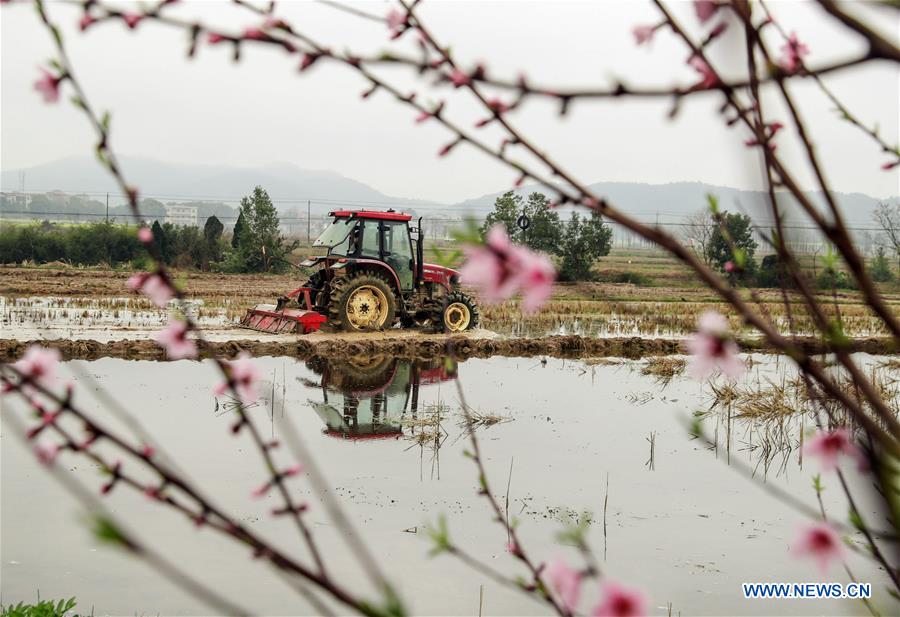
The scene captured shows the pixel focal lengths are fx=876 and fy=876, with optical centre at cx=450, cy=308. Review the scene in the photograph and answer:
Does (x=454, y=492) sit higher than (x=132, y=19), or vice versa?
(x=132, y=19)

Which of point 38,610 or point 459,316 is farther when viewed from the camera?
point 459,316

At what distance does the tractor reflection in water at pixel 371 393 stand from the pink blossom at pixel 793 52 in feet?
19.8

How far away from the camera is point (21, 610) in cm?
326

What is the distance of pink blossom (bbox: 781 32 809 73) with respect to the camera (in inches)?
40.1

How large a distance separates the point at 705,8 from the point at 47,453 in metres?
0.82

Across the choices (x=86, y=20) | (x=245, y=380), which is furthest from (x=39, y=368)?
(x=86, y=20)

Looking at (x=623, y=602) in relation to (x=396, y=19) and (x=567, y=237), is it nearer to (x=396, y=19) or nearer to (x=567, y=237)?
(x=396, y=19)

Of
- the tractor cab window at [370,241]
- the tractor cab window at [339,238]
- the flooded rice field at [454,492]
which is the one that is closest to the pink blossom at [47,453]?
the flooded rice field at [454,492]

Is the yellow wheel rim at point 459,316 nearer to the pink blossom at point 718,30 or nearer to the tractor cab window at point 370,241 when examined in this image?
the tractor cab window at point 370,241

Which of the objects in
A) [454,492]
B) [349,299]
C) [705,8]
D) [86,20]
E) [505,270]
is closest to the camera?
[505,270]

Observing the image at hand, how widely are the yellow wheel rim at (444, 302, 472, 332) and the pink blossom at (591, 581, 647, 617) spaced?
1386 centimetres

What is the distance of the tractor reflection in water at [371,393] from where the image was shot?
787cm

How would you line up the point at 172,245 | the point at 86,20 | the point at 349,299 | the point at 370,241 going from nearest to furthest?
the point at 86,20
the point at 349,299
the point at 370,241
the point at 172,245

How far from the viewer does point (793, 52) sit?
1.04 m
